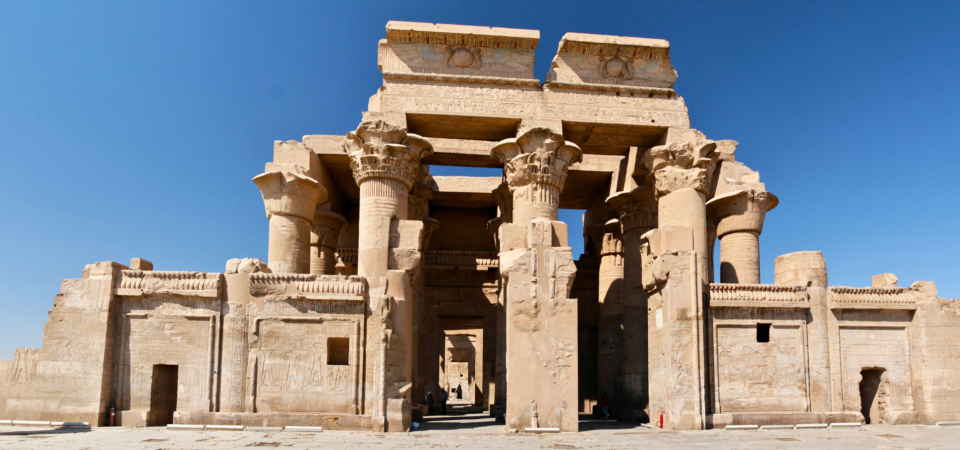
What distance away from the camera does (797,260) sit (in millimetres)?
15039

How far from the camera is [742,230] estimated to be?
1672 centimetres

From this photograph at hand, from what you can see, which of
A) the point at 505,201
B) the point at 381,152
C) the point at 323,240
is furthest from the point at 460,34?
the point at 323,240

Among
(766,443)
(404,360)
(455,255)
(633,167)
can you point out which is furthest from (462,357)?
(766,443)

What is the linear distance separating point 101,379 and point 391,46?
9240mm

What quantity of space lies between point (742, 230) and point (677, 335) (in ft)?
14.7

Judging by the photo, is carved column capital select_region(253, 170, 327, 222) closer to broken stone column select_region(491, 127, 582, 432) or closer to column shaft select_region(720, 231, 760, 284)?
broken stone column select_region(491, 127, 582, 432)

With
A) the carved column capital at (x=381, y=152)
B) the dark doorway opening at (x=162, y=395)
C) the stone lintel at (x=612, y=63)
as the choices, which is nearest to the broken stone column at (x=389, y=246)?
the carved column capital at (x=381, y=152)

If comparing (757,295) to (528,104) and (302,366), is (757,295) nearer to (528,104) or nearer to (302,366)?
(528,104)

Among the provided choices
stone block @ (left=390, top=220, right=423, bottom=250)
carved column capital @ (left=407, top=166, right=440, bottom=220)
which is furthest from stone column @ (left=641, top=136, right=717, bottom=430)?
A: carved column capital @ (left=407, top=166, right=440, bottom=220)

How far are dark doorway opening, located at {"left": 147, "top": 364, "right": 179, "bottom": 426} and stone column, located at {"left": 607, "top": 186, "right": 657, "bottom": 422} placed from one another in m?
10.5

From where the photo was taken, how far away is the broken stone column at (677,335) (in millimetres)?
13406

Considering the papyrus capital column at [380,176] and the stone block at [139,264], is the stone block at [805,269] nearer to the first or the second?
the papyrus capital column at [380,176]

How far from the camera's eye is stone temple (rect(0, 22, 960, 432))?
1298 cm

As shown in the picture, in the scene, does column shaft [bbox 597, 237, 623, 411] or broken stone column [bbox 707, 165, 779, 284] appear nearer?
broken stone column [bbox 707, 165, 779, 284]
